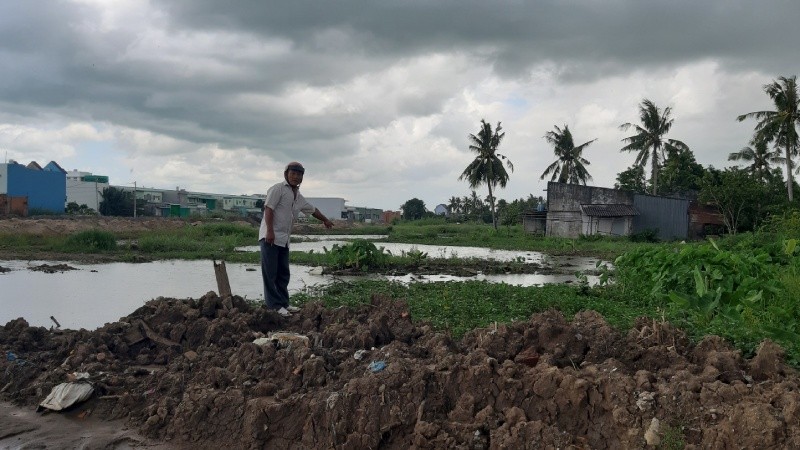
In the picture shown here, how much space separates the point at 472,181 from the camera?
50969 mm

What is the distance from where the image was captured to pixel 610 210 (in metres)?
38.9

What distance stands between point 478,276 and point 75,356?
10.9 m

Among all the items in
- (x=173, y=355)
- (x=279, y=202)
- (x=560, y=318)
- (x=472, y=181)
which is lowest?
(x=173, y=355)

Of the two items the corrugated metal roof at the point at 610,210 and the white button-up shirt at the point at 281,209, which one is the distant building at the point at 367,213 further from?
the white button-up shirt at the point at 281,209

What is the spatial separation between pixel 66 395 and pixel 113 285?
8809 millimetres

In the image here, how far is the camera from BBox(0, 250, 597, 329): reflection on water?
9219mm

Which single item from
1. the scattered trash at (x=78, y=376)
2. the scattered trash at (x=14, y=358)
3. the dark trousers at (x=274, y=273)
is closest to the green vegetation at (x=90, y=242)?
the dark trousers at (x=274, y=273)

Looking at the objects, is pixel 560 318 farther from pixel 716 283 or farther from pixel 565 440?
pixel 716 283

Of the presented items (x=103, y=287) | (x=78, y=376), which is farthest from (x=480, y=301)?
(x=103, y=287)

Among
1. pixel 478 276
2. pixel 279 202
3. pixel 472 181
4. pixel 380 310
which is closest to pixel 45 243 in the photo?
pixel 478 276

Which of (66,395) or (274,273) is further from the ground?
(274,273)

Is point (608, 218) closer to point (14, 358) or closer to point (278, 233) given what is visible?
point (278, 233)

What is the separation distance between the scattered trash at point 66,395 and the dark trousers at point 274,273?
9.72ft

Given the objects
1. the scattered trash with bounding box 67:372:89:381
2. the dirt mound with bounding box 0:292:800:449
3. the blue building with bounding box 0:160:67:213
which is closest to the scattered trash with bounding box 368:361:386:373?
the dirt mound with bounding box 0:292:800:449
